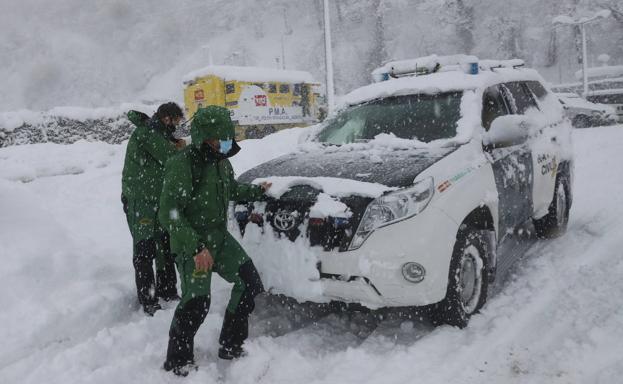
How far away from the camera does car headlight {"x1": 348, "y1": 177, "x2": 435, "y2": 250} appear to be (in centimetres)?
328

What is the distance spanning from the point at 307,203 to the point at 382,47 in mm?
54353

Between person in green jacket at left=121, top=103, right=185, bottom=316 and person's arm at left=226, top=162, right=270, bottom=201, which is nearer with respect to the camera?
person's arm at left=226, top=162, right=270, bottom=201

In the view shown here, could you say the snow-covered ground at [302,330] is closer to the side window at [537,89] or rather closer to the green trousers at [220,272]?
the green trousers at [220,272]

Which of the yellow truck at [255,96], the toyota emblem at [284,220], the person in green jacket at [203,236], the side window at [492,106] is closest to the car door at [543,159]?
the side window at [492,106]

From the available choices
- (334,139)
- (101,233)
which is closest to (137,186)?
(334,139)

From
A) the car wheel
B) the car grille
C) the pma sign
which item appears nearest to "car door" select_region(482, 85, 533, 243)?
the car grille

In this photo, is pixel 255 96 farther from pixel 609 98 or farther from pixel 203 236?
pixel 203 236

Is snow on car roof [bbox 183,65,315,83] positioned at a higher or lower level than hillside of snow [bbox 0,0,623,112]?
lower

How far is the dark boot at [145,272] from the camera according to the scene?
4047 mm

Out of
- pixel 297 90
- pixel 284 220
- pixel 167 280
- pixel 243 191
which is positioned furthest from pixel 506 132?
pixel 297 90

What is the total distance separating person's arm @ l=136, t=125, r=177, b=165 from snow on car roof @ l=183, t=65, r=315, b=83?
18.6 metres

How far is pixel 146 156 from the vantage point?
13.1 feet

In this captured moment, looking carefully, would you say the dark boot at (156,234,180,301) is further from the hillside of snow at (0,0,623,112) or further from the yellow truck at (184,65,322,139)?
the hillside of snow at (0,0,623,112)

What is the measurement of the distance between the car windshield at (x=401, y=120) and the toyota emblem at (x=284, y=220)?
1.32 metres
